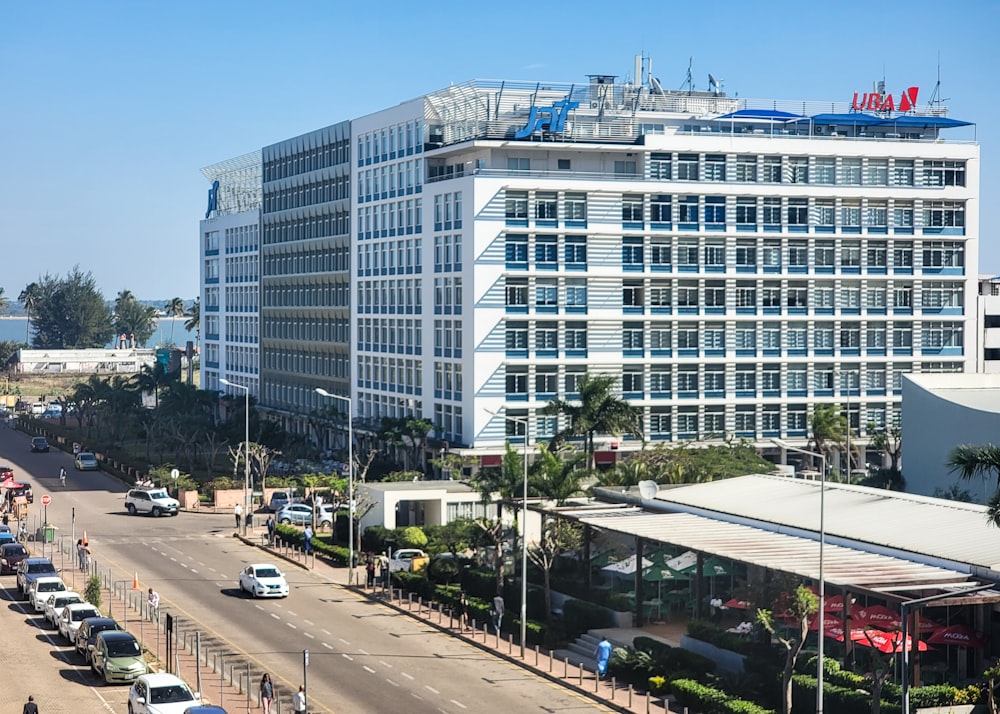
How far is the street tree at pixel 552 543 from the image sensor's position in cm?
6256

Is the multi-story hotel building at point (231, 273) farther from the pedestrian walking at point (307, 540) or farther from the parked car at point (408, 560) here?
the parked car at point (408, 560)

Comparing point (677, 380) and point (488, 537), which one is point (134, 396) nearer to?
point (677, 380)

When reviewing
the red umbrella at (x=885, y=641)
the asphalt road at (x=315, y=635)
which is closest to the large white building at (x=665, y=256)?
the asphalt road at (x=315, y=635)

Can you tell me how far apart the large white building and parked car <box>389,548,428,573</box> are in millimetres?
24221

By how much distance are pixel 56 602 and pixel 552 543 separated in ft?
66.3

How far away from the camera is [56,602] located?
61.4 meters

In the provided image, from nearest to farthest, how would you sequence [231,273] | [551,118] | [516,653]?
[516,653]
[551,118]
[231,273]

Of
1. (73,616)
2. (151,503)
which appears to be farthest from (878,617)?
(151,503)

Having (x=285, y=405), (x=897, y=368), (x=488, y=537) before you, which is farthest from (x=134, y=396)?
(x=488, y=537)

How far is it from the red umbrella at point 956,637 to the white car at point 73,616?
101 ft

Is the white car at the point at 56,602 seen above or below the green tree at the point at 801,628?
below

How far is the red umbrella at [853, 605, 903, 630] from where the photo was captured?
50.0 m

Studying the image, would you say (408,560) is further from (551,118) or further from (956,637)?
(551,118)

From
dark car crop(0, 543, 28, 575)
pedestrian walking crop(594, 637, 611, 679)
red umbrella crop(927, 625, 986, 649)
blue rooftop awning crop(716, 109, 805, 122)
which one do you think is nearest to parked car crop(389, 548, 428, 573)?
→ dark car crop(0, 543, 28, 575)
